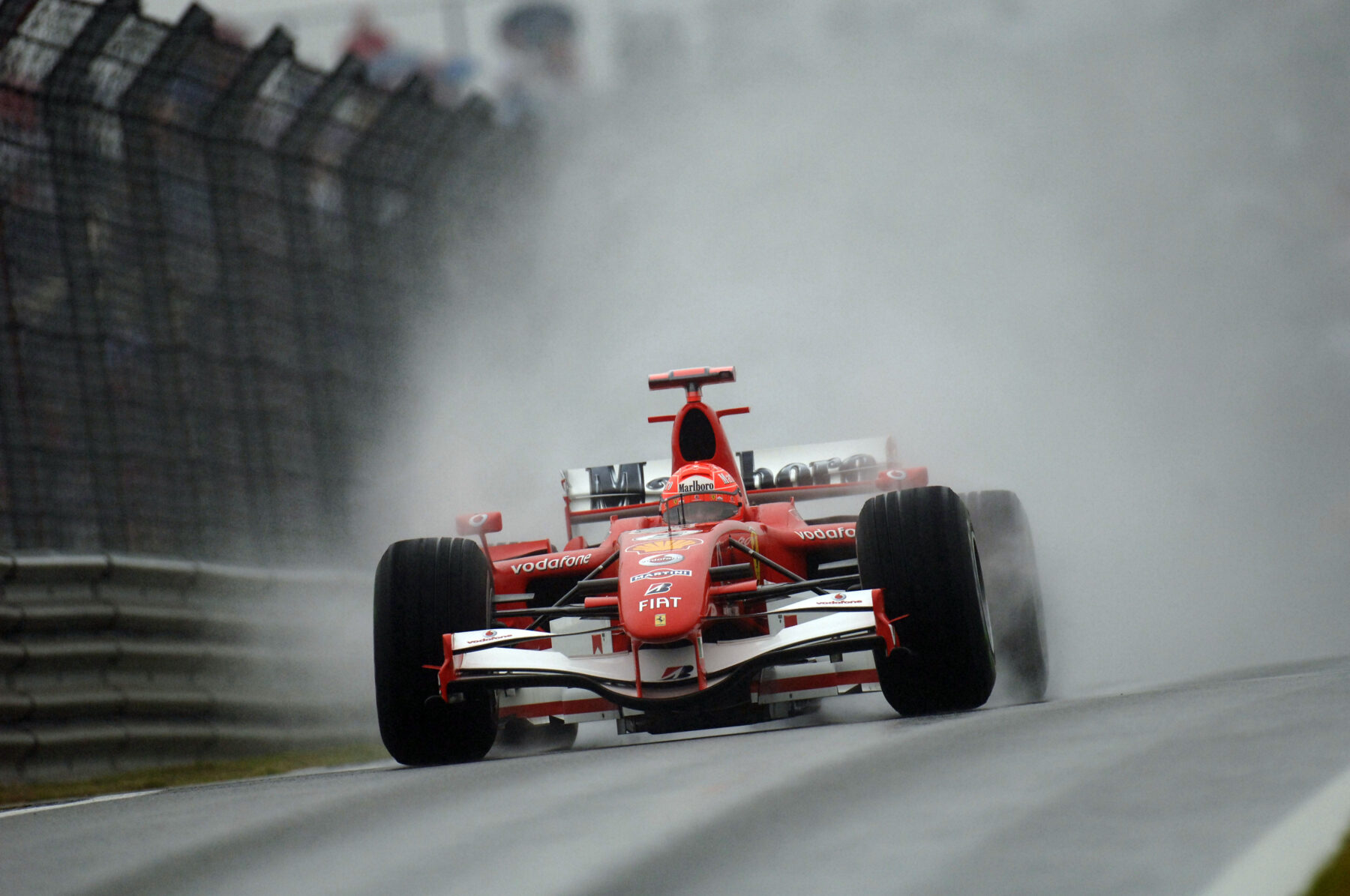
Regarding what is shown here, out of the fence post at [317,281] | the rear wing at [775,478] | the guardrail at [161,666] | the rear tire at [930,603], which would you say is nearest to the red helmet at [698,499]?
the rear wing at [775,478]

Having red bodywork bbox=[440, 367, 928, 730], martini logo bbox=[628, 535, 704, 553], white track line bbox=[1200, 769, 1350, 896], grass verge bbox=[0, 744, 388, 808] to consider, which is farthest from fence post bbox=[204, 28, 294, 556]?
white track line bbox=[1200, 769, 1350, 896]

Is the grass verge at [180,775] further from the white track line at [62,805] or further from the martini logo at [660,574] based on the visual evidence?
the martini logo at [660,574]

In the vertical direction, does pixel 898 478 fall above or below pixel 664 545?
above

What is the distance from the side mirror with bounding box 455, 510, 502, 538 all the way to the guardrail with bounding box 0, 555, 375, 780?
4.33ft

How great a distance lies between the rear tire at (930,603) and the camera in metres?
6.48

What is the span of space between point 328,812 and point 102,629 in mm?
4049

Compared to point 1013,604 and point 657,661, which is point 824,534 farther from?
point 657,661

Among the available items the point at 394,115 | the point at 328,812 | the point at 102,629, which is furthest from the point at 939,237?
the point at 328,812

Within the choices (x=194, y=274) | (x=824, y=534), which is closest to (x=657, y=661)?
(x=824, y=534)

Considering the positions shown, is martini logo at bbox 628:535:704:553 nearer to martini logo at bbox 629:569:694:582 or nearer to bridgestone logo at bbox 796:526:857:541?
martini logo at bbox 629:569:694:582

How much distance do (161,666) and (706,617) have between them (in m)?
2.92

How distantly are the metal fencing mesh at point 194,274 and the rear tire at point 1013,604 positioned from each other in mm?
5321

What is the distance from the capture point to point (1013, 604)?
8273 mm

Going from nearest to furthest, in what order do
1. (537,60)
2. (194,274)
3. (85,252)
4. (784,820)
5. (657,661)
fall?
(784,820) → (657,661) → (85,252) → (194,274) → (537,60)
